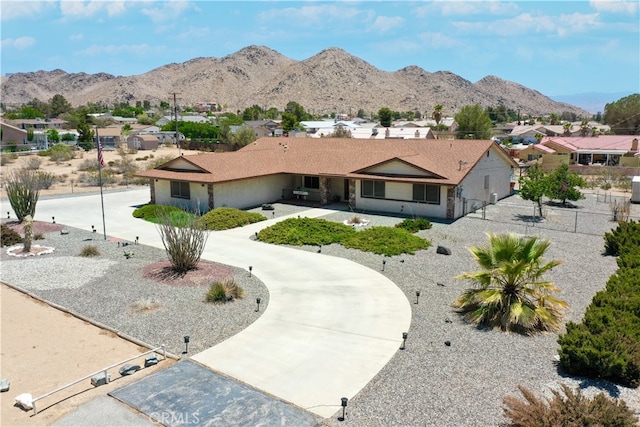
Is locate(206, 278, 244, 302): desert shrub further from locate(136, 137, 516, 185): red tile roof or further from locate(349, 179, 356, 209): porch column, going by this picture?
locate(349, 179, 356, 209): porch column

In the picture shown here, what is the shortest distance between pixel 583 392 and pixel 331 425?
533 cm

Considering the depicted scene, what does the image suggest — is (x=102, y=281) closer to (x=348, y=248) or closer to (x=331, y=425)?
(x=348, y=248)

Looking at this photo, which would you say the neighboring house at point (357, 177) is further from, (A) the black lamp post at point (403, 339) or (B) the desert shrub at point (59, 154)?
(B) the desert shrub at point (59, 154)

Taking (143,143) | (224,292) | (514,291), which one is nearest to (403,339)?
(514,291)

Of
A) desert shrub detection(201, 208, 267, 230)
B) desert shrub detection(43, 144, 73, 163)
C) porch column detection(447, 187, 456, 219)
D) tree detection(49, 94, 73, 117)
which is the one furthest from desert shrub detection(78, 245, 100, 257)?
tree detection(49, 94, 73, 117)

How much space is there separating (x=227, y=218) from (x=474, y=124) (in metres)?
60.7

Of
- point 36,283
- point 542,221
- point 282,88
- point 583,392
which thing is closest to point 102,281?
point 36,283

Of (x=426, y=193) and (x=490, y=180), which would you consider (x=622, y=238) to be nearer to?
(x=426, y=193)

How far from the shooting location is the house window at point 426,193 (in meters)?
28.8

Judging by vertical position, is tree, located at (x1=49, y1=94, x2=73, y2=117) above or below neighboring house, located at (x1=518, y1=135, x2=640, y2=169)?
above

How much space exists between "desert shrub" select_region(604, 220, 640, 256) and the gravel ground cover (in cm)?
51

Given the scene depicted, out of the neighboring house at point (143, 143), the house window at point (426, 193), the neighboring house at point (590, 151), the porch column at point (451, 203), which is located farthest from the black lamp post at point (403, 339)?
the neighboring house at point (143, 143)

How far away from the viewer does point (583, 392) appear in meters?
10.3

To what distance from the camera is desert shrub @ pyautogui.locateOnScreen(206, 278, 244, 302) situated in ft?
51.9
